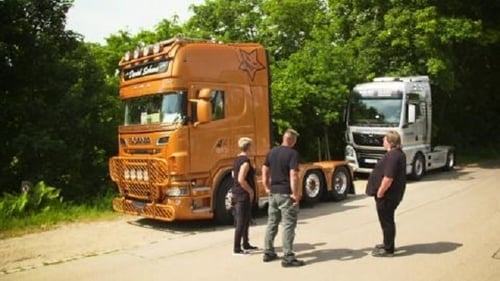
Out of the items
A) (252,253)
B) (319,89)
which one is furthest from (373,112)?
(252,253)

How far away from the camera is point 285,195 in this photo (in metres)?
7.89

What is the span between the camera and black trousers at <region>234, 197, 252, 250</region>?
338 inches

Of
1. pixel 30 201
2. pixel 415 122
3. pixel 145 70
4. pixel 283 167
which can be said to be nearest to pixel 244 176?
pixel 283 167

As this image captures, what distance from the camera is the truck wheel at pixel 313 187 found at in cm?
1348

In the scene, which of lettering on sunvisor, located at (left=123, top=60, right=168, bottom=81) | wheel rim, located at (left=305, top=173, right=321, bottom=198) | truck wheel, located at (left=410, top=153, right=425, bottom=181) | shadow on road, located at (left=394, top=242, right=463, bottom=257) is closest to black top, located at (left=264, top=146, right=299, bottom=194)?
shadow on road, located at (left=394, top=242, right=463, bottom=257)

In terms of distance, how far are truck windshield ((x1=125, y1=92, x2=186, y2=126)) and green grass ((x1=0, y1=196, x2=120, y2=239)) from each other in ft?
7.34

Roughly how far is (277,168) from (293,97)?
10763mm

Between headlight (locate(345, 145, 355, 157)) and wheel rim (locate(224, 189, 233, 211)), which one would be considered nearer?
wheel rim (locate(224, 189, 233, 211))

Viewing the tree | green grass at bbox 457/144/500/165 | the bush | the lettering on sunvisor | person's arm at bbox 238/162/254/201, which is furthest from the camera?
green grass at bbox 457/144/500/165

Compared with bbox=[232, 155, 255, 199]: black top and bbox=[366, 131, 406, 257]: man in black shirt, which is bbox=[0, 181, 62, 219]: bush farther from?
bbox=[366, 131, 406, 257]: man in black shirt

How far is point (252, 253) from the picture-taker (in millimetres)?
8602

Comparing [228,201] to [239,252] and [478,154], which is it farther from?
[478,154]

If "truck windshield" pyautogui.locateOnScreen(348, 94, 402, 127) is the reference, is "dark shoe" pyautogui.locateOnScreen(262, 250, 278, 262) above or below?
below

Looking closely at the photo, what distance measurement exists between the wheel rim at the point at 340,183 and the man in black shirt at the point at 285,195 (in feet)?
21.2
